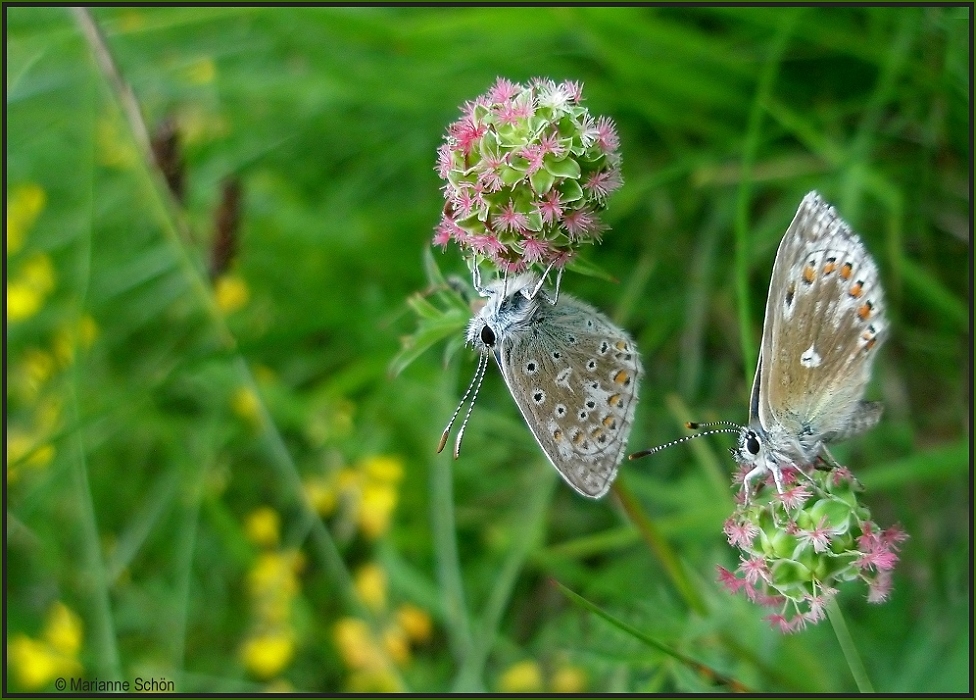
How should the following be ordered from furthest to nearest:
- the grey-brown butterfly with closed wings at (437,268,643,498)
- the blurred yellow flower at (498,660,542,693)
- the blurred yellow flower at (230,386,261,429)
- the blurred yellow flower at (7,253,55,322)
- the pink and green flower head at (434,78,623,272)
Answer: the blurred yellow flower at (7,253,55,322) < the blurred yellow flower at (230,386,261,429) < the blurred yellow flower at (498,660,542,693) < the grey-brown butterfly with closed wings at (437,268,643,498) < the pink and green flower head at (434,78,623,272)

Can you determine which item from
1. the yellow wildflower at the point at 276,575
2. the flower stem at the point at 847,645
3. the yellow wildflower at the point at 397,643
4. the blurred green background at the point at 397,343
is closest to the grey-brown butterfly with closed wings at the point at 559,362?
the flower stem at the point at 847,645

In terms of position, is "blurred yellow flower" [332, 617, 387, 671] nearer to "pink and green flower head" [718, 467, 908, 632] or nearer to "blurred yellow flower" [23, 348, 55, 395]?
"blurred yellow flower" [23, 348, 55, 395]

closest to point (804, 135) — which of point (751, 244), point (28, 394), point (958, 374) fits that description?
point (751, 244)

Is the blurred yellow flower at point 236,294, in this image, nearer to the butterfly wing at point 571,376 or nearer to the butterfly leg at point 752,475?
the butterfly wing at point 571,376

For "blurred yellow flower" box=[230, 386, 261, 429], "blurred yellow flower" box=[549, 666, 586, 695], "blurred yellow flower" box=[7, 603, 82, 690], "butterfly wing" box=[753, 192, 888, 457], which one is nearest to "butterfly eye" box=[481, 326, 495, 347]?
"butterfly wing" box=[753, 192, 888, 457]

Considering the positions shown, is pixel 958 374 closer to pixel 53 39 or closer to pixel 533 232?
pixel 533 232
